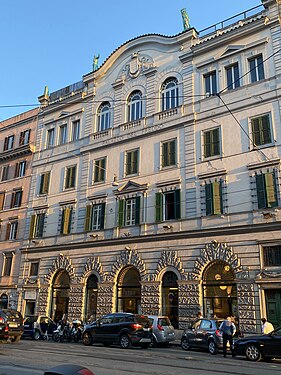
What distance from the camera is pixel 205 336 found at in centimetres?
1612

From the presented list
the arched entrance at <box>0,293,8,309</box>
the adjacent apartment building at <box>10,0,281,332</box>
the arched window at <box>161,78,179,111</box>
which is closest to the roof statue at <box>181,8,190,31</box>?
the adjacent apartment building at <box>10,0,281,332</box>

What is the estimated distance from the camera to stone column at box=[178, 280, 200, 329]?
68.4ft

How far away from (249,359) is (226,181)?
415 inches

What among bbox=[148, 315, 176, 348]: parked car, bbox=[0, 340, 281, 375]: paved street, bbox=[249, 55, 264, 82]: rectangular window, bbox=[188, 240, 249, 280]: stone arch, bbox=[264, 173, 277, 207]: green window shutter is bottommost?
bbox=[0, 340, 281, 375]: paved street

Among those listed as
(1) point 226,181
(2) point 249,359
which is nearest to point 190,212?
(1) point 226,181

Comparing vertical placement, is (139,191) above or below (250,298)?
above

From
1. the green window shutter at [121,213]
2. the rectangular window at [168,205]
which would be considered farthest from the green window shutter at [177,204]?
the green window shutter at [121,213]

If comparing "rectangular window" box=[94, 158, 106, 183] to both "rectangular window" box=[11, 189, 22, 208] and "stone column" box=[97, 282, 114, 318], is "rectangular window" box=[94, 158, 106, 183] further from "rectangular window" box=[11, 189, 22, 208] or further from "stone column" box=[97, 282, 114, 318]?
"rectangular window" box=[11, 189, 22, 208]

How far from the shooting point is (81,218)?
1093 inches

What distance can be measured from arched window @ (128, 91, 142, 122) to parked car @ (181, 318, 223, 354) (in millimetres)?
15818

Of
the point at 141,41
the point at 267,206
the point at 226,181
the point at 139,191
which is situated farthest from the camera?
the point at 141,41

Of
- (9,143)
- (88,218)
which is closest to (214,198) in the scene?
(88,218)

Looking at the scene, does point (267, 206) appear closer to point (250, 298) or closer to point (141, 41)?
point (250, 298)

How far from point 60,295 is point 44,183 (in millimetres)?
9317
